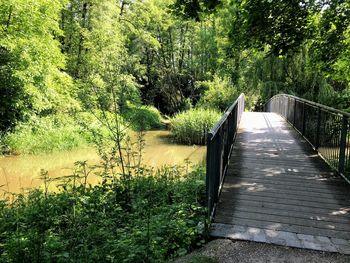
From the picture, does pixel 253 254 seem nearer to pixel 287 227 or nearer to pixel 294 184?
pixel 287 227

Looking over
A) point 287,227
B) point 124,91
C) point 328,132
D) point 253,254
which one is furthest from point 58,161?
point 253,254

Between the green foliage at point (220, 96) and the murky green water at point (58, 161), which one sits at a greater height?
the green foliage at point (220, 96)

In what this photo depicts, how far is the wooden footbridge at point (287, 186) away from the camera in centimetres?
338

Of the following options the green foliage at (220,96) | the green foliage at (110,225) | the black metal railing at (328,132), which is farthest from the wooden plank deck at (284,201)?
the green foliage at (220,96)

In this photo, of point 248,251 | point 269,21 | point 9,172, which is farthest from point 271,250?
point 9,172

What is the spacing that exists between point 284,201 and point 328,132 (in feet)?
8.14

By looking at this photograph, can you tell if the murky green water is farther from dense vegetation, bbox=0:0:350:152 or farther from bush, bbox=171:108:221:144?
dense vegetation, bbox=0:0:350:152

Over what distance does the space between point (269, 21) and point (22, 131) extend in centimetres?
1075

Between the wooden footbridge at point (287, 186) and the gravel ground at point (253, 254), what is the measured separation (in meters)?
0.10

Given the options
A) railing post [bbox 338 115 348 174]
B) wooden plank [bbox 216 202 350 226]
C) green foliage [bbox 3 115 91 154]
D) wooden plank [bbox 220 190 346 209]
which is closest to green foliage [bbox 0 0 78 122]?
green foliage [bbox 3 115 91 154]

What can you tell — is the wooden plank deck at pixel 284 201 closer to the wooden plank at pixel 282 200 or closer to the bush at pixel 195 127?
the wooden plank at pixel 282 200

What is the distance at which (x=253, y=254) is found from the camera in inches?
118

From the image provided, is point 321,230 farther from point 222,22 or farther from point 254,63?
point 222,22

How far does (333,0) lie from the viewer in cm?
672
